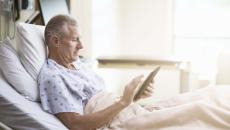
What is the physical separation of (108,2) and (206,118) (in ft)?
7.70

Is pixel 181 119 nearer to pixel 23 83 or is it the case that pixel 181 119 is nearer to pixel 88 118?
pixel 88 118

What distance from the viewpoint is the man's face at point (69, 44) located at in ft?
5.45

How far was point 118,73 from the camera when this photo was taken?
13.1ft

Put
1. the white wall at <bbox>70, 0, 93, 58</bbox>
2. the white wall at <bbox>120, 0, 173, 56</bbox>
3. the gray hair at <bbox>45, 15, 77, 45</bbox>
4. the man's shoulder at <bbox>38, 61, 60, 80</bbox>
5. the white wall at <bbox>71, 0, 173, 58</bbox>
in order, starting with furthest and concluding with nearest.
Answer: the white wall at <bbox>120, 0, 173, 56</bbox>, the white wall at <bbox>71, 0, 173, 58</bbox>, the white wall at <bbox>70, 0, 93, 58</bbox>, the gray hair at <bbox>45, 15, 77, 45</bbox>, the man's shoulder at <bbox>38, 61, 60, 80</bbox>

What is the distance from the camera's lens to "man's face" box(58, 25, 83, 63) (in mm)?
1662

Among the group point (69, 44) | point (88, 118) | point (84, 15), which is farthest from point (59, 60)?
point (84, 15)

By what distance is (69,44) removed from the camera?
1.67 meters

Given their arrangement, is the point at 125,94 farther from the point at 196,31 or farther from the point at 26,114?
the point at 196,31

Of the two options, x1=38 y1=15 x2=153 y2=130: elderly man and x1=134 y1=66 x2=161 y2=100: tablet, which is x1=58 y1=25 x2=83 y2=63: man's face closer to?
x1=38 y1=15 x2=153 y2=130: elderly man

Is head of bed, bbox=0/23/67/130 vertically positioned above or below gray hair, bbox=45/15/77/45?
below

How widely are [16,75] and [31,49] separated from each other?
177 mm

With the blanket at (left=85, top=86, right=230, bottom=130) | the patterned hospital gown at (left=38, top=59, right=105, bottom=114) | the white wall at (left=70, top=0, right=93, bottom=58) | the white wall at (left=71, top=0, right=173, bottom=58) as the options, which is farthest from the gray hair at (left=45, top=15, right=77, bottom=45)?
the white wall at (left=71, top=0, right=173, bottom=58)

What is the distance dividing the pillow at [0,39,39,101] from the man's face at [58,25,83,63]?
197mm

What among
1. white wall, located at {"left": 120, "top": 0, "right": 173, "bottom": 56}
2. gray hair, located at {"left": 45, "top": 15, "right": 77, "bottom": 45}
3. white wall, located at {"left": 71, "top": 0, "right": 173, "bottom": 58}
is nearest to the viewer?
gray hair, located at {"left": 45, "top": 15, "right": 77, "bottom": 45}
